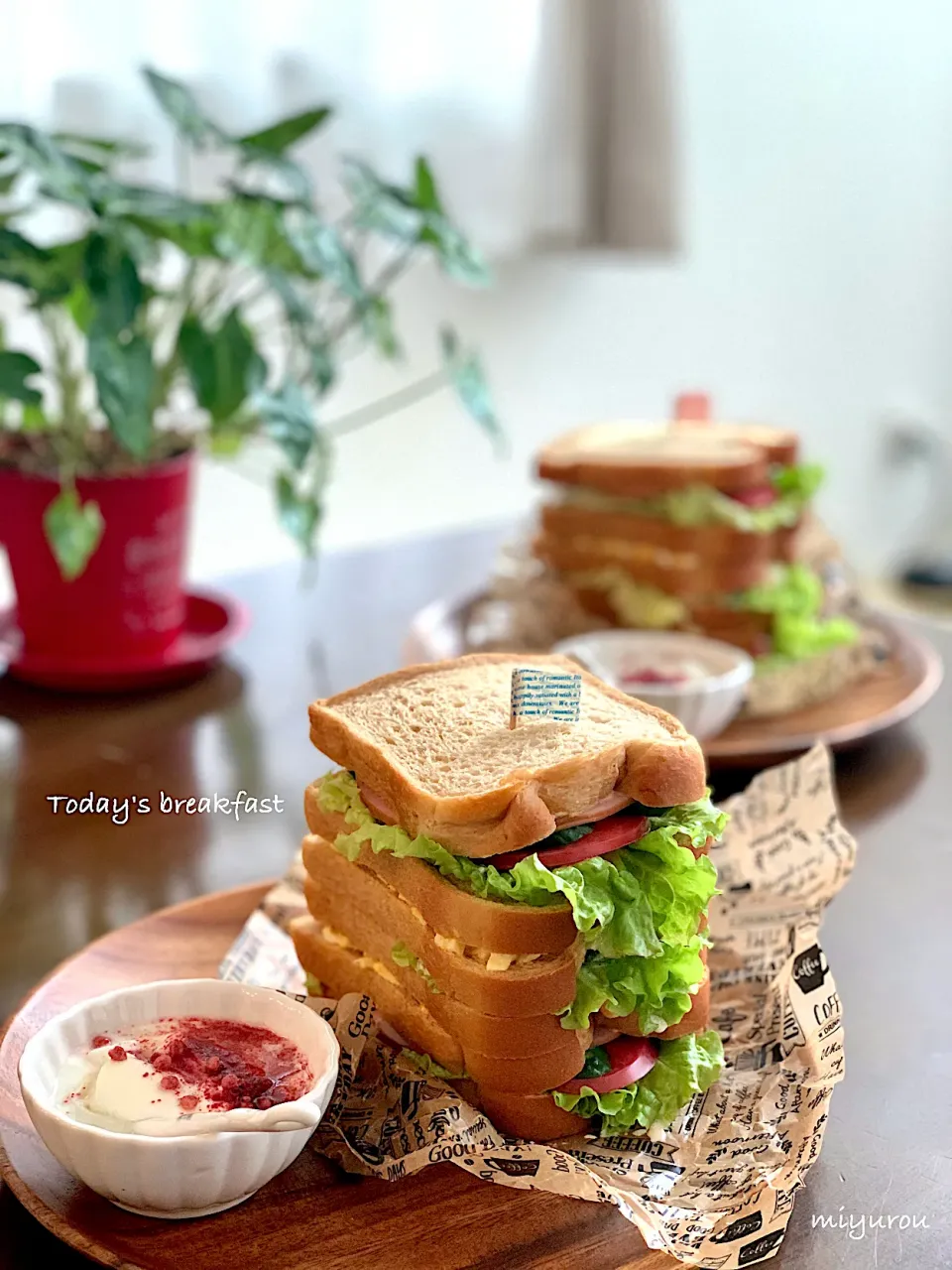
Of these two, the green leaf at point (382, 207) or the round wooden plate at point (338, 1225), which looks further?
the green leaf at point (382, 207)

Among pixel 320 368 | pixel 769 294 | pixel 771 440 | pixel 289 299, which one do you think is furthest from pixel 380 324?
pixel 769 294

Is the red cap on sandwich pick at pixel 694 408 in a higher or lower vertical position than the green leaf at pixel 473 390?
lower

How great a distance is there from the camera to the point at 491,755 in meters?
1.26

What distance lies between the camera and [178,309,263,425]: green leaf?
2.10 m

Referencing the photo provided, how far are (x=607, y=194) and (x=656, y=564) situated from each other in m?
1.91

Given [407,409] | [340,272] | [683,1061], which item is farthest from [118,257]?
[407,409]

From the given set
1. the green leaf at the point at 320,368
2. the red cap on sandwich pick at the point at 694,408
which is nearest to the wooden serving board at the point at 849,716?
the red cap on sandwich pick at the point at 694,408

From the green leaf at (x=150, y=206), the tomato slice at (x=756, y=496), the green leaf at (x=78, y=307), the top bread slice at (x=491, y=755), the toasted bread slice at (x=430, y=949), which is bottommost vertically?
the toasted bread slice at (x=430, y=949)

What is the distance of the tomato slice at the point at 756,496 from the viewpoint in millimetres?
2467

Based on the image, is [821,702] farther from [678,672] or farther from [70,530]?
[70,530]

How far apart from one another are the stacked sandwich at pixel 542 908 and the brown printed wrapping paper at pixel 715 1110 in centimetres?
3

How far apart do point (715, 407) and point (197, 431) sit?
116 inches

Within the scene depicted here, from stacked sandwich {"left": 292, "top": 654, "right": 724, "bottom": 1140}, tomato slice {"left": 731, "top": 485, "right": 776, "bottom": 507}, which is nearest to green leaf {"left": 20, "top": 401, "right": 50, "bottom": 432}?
tomato slice {"left": 731, "top": 485, "right": 776, "bottom": 507}

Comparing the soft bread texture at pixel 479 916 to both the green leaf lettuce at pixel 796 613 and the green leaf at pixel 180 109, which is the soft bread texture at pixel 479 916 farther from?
the green leaf at pixel 180 109
